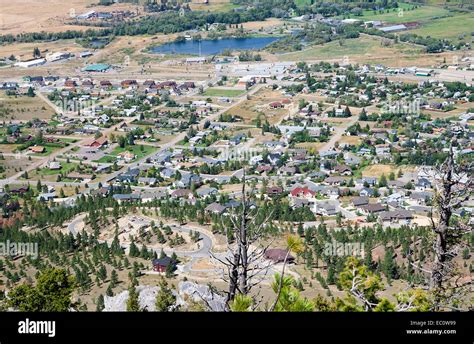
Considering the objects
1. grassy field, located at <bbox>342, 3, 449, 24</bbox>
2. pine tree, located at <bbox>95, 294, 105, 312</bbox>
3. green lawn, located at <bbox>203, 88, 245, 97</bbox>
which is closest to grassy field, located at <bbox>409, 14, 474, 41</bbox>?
grassy field, located at <bbox>342, 3, 449, 24</bbox>

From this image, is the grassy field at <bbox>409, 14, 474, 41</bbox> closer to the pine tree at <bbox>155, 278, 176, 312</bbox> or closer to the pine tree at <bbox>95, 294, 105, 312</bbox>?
the pine tree at <bbox>95, 294, 105, 312</bbox>

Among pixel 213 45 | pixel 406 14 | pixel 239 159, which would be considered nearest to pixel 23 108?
pixel 239 159

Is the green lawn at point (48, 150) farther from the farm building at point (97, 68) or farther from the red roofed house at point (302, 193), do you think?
the farm building at point (97, 68)

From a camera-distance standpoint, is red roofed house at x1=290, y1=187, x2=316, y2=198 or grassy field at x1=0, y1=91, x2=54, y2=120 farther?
grassy field at x1=0, y1=91, x2=54, y2=120

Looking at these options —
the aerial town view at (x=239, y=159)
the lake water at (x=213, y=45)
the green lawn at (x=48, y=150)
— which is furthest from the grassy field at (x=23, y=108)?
the lake water at (x=213, y=45)
